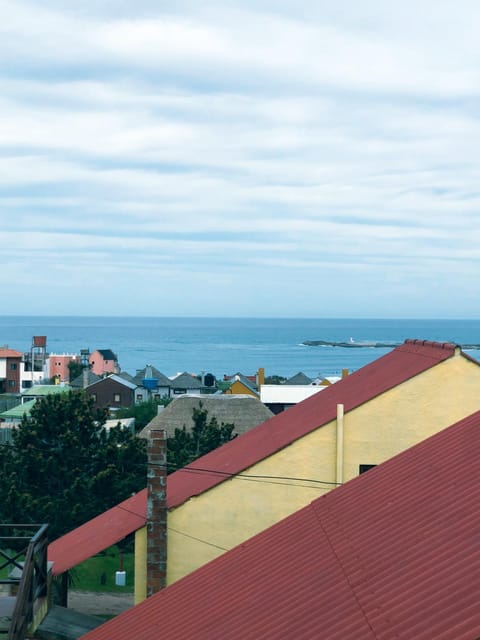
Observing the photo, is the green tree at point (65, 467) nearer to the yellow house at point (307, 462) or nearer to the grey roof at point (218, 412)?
the yellow house at point (307, 462)

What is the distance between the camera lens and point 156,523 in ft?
53.0

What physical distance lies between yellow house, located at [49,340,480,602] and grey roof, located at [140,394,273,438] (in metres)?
35.2

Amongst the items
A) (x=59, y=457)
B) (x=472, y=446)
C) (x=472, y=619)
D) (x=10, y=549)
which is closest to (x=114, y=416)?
(x=10, y=549)

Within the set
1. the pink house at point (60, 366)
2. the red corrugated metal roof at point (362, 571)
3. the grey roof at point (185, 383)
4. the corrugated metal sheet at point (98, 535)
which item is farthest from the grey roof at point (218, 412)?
the pink house at point (60, 366)

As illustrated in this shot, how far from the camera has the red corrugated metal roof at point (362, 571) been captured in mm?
6816

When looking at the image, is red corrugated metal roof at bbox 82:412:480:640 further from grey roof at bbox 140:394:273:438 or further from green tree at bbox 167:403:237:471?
grey roof at bbox 140:394:273:438

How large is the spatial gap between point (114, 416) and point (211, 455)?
58.4 m

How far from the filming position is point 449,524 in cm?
848

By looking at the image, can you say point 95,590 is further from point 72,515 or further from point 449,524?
point 449,524

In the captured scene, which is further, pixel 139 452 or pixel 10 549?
pixel 10 549

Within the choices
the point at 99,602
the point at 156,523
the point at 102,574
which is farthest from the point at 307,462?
the point at 102,574

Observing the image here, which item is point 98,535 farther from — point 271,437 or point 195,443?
point 195,443

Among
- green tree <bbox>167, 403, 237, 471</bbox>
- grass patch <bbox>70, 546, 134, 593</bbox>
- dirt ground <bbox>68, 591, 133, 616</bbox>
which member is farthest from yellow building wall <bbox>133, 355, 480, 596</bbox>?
grass patch <bbox>70, 546, 134, 593</bbox>

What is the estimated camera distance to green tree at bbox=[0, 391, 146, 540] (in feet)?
92.8
